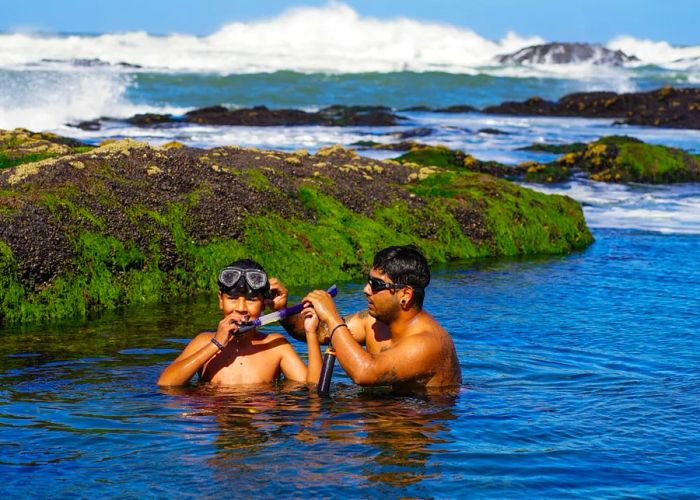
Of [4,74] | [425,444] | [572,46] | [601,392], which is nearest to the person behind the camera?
[425,444]

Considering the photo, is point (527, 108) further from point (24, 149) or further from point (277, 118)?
point (24, 149)

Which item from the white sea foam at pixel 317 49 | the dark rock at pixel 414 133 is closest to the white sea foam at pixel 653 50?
the white sea foam at pixel 317 49

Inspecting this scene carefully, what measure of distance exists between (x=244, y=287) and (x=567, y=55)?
264ft

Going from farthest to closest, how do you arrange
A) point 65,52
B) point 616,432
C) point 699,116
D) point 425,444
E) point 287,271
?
point 65,52 → point 699,116 → point 287,271 → point 616,432 → point 425,444

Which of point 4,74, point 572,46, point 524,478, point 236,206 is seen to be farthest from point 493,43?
point 524,478

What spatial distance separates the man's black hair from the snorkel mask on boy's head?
773 mm

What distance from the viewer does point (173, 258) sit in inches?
419

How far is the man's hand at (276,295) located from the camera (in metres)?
7.14

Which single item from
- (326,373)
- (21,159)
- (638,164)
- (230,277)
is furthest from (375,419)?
(638,164)

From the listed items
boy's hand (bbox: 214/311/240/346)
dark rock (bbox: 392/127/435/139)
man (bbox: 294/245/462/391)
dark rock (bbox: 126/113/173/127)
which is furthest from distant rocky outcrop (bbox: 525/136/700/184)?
dark rock (bbox: 126/113/173/127)

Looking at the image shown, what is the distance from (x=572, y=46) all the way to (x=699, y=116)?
161 ft

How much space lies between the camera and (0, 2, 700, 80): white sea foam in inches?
2857

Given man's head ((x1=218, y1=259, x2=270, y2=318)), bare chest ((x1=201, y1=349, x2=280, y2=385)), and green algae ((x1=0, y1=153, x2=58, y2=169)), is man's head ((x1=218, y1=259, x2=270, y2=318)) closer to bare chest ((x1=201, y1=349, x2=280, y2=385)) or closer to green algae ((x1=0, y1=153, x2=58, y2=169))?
bare chest ((x1=201, y1=349, x2=280, y2=385))

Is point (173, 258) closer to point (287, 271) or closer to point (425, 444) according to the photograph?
point (287, 271)
